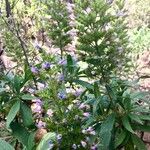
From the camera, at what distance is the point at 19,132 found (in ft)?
14.9

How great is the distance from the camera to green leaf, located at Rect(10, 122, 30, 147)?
14.5 ft

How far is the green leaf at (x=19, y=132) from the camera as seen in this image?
443cm

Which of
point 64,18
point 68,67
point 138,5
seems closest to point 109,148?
point 68,67

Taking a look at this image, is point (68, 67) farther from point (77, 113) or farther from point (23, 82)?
point (77, 113)

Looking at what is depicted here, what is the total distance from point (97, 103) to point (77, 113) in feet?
2.86

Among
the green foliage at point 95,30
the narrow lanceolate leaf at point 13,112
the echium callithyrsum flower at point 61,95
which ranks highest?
the green foliage at point 95,30

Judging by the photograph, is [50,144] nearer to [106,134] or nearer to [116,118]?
[106,134]

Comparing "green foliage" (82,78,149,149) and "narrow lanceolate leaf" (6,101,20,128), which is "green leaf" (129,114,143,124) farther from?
"narrow lanceolate leaf" (6,101,20,128)

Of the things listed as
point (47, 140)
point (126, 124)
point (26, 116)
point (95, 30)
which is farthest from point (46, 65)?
point (126, 124)

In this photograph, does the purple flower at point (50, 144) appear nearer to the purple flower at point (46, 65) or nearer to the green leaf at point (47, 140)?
the green leaf at point (47, 140)

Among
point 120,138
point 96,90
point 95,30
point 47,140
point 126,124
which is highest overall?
point 95,30

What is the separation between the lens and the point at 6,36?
726 centimetres

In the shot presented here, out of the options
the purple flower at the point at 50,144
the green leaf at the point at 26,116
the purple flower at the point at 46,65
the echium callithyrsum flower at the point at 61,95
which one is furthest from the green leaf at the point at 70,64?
the purple flower at the point at 50,144

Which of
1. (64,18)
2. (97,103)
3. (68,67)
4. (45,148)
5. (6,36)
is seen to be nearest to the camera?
(45,148)
